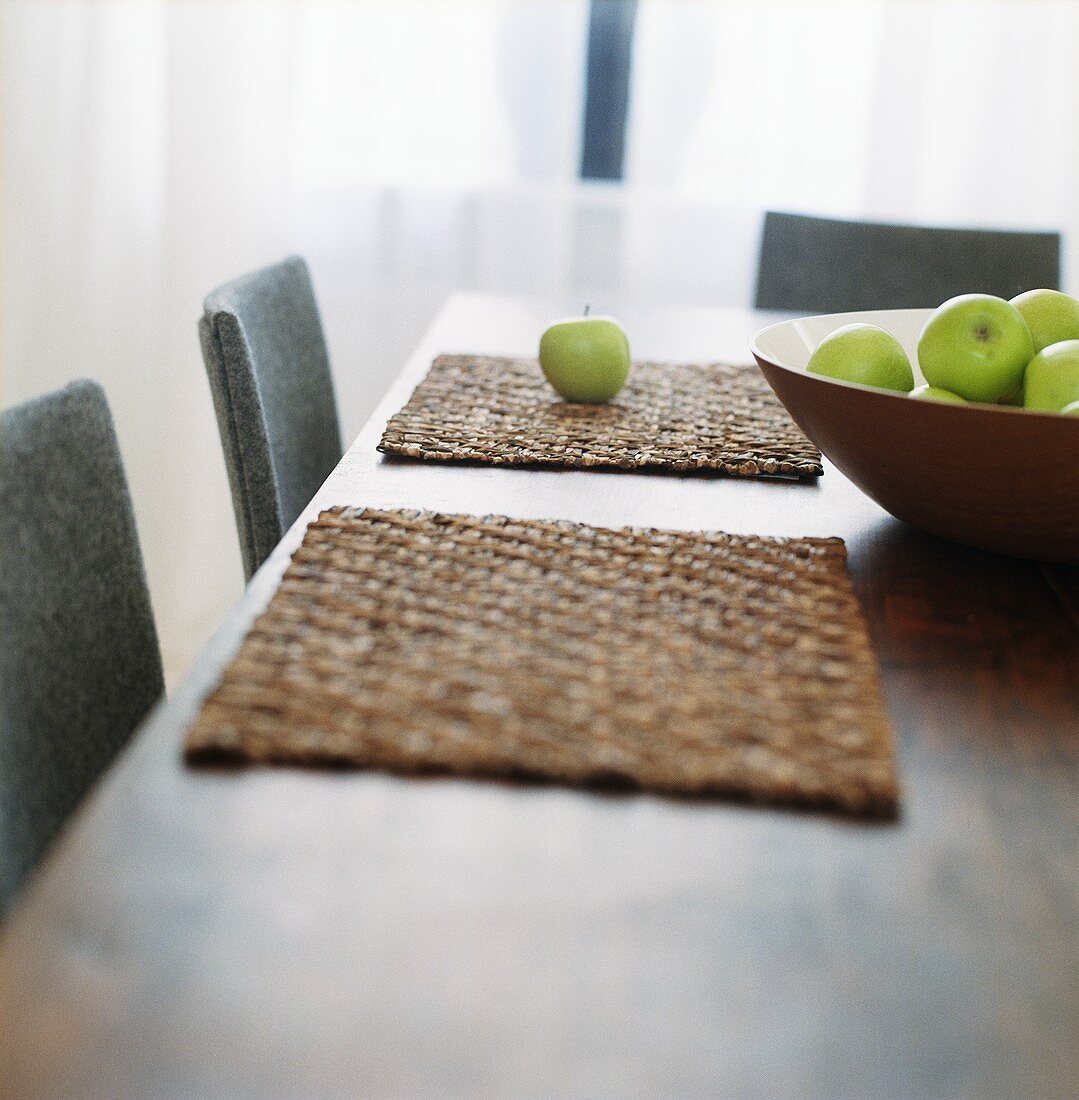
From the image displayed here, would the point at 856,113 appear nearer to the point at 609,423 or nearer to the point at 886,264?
the point at 886,264

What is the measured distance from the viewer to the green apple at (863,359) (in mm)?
943

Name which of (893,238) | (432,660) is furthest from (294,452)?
(893,238)

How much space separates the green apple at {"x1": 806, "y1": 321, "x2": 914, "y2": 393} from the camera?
94cm

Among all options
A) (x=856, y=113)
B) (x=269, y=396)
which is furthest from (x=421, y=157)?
(x=269, y=396)

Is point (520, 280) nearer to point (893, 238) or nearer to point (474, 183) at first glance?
point (474, 183)

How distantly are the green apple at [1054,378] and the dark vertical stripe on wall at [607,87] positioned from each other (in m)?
1.93

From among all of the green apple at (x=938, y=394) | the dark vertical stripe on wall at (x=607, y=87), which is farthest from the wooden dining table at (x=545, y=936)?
the dark vertical stripe on wall at (x=607, y=87)

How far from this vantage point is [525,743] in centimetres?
59

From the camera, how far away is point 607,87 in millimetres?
2650

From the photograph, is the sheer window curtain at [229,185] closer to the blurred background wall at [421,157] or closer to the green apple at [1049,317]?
the blurred background wall at [421,157]

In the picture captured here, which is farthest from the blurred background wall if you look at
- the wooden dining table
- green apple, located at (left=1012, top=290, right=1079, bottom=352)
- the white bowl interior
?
the wooden dining table

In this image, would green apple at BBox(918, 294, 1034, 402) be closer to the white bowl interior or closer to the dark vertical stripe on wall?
the white bowl interior

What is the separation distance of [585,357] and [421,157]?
1.49m

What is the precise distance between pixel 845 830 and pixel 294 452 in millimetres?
1027
